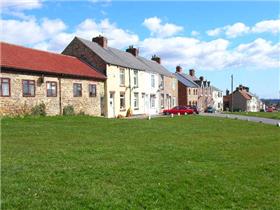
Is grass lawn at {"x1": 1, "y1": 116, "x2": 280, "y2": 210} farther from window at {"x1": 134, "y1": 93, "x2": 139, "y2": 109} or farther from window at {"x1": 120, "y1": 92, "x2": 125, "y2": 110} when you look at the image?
window at {"x1": 134, "y1": 93, "x2": 139, "y2": 109}

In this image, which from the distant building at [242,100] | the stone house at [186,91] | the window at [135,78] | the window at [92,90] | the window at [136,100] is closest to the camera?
the window at [92,90]

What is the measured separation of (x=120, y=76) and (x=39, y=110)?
1542 cm

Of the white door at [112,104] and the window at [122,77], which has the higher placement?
the window at [122,77]

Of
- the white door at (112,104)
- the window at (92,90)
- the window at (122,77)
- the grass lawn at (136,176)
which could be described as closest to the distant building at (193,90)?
the window at (122,77)

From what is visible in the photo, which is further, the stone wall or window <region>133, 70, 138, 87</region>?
window <region>133, 70, 138, 87</region>

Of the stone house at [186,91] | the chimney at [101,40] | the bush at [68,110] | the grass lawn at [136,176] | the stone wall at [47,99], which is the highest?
the chimney at [101,40]

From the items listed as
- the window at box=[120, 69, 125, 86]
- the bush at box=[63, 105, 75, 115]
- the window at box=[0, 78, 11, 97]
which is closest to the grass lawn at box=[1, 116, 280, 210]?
the window at box=[0, 78, 11, 97]

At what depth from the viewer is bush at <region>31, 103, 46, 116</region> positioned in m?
29.0

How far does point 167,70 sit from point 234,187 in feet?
183

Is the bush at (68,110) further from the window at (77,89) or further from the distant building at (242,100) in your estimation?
the distant building at (242,100)

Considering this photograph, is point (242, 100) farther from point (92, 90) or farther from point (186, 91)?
point (92, 90)

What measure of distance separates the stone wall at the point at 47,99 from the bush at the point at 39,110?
10.2 inches

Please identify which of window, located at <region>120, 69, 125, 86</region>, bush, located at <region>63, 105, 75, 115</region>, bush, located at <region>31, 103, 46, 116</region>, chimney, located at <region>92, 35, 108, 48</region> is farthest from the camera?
chimney, located at <region>92, 35, 108, 48</region>

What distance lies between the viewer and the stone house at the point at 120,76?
4088 cm
